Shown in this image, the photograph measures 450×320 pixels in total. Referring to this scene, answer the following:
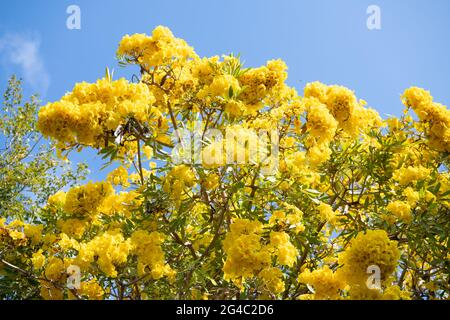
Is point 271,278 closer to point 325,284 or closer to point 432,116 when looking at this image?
point 325,284

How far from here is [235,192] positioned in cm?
423

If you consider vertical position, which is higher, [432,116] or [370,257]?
[432,116]

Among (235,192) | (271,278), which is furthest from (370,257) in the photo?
(235,192)

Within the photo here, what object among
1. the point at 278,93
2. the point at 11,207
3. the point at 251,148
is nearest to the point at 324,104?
the point at 278,93

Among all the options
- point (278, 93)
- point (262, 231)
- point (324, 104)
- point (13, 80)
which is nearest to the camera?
point (262, 231)

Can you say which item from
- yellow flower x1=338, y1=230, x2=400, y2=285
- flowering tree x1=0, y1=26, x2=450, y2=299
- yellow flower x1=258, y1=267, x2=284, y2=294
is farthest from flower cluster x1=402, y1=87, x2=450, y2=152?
yellow flower x1=258, y1=267, x2=284, y2=294

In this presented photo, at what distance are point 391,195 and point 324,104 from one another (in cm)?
138

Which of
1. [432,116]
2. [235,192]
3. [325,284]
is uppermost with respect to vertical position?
[432,116]

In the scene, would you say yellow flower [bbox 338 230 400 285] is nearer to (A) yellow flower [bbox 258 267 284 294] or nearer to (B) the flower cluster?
(A) yellow flower [bbox 258 267 284 294]

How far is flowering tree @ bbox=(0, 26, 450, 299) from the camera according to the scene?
3643 mm

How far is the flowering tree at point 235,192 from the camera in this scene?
364 cm

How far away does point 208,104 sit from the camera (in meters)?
4.89
